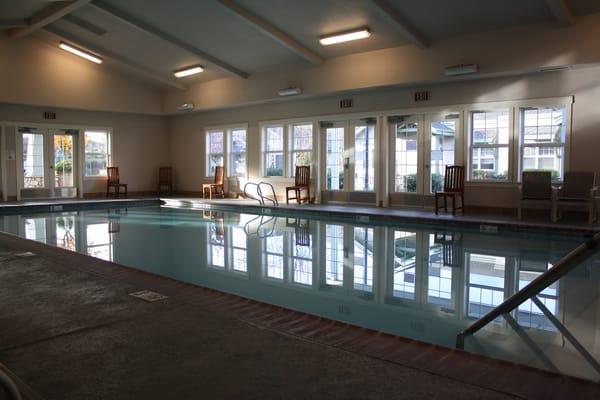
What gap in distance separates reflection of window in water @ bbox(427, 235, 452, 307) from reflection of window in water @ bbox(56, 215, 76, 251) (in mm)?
4158

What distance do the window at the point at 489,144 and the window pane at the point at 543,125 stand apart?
0.29 meters

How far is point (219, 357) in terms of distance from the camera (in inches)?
88.5

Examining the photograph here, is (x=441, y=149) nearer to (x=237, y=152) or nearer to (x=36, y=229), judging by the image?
(x=237, y=152)

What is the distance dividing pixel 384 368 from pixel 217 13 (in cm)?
804

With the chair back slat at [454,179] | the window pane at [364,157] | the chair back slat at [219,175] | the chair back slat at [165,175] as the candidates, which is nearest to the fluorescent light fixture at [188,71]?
the chair back slat at [219,175]

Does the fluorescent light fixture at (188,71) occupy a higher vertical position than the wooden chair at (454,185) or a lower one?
higher

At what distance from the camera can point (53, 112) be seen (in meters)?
12.3

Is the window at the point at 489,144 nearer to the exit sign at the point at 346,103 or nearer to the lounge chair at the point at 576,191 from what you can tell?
the lounge chair at the point at 576,191

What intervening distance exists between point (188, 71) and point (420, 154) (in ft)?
19.5

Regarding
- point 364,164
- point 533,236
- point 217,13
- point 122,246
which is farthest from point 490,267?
point 217,13

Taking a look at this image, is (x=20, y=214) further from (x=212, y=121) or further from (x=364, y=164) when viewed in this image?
(x=364, y=164)

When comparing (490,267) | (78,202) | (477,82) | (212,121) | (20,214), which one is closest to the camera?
(490,267)

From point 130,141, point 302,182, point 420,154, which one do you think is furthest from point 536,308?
point 130,141

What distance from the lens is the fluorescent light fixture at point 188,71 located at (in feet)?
38.0
